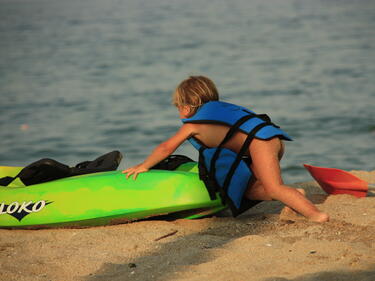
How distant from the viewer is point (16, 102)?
1359 centimetres

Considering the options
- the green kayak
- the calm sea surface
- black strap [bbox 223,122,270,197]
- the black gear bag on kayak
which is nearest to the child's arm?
the green kayak

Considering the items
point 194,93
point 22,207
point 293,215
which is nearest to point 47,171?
point 22,207

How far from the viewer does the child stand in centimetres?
439

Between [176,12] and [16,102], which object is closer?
[16,102]

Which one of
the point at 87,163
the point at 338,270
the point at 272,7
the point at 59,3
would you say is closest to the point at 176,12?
the point at 272,7

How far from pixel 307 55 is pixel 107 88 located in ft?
18.7

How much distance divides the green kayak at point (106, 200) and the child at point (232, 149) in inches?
6.0

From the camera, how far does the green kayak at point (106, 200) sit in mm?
4602

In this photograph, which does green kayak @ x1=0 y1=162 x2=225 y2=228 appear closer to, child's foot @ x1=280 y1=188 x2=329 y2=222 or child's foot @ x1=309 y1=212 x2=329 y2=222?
child's foot @ x1=280 y1=188 x2=329 y2=222

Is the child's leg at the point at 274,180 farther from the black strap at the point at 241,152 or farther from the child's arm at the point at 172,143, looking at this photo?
the child's arm at the point at 172,143

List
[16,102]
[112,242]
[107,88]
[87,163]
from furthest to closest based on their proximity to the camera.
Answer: [107,88], [16,102], [87,163], [112,242]

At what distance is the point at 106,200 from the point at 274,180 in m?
1.25

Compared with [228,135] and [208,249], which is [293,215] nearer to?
[228,135]

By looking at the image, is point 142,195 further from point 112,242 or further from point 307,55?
point 307,55
